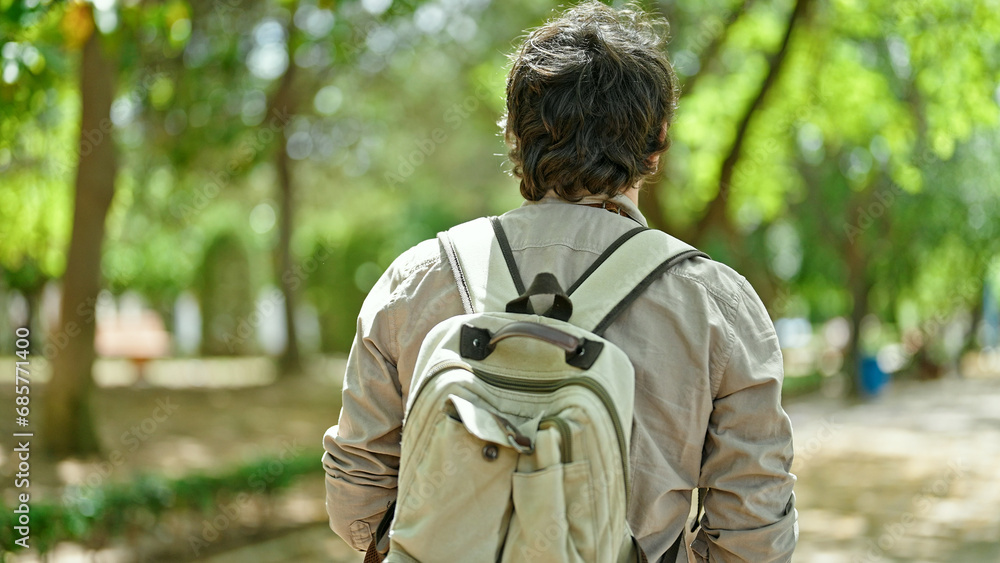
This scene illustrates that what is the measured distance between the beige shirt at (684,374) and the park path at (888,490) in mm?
5155

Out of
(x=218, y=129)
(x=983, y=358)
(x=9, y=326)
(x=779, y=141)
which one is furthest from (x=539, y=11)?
(x=983, y=358)

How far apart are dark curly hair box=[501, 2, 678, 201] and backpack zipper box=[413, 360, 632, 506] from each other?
1.26 feet

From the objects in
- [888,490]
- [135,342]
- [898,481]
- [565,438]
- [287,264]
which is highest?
[565,438]

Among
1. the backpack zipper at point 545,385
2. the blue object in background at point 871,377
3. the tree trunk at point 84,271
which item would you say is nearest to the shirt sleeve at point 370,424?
the backpack zipper at point 545,385

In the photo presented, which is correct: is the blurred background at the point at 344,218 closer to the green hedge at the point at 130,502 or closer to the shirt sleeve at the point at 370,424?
the green hedge at the point at 130,502

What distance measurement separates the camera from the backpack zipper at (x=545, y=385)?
4.32ft

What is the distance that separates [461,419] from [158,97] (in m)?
11.0

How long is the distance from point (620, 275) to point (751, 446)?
355 mm

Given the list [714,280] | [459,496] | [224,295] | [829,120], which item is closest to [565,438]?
[459,496]

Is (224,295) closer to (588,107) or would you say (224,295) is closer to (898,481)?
(898,481)

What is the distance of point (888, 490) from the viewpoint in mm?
9258

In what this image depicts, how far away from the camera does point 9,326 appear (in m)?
19.3

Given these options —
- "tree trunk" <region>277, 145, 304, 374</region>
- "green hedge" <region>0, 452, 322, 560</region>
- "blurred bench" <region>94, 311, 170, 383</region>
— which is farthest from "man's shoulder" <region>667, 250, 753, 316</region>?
"tree trunk" <region>277, 145, 304, 374</region>

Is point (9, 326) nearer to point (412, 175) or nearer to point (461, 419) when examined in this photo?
point (412, 175)
